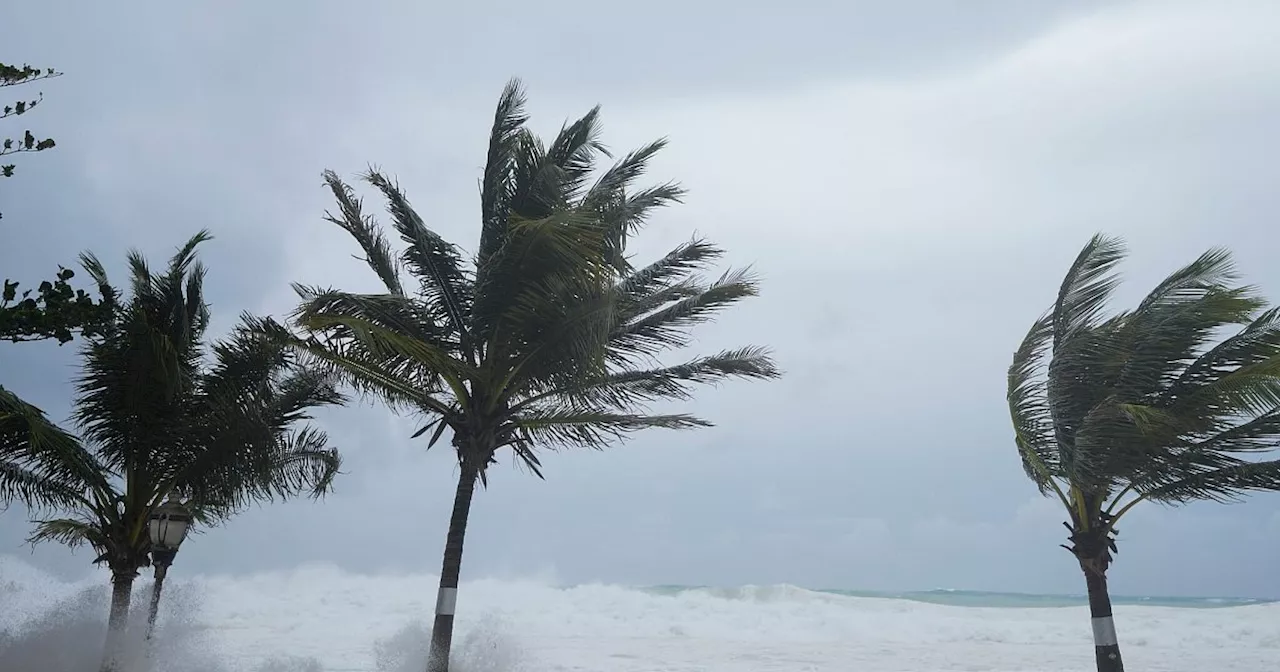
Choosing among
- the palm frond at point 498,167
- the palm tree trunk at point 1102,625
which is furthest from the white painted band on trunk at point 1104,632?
the palm frond at point 498,167

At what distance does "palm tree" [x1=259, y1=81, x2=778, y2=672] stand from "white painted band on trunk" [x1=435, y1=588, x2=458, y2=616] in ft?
0.07

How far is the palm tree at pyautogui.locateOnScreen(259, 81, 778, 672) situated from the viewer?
10484mm

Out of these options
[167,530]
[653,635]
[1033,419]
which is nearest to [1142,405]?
[1033,419]

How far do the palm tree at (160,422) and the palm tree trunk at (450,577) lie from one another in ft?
7.05

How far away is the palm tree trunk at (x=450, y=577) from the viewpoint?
1077 centimetres

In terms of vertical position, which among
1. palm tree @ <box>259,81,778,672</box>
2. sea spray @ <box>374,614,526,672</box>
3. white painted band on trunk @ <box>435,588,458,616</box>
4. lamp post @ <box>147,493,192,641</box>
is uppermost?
palm tree @ <box>259,81,778,672</box>

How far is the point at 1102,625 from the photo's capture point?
36.2 feet

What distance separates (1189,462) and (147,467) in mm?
12164

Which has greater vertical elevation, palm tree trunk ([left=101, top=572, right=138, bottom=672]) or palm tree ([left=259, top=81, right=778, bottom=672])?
palm tree ([left=259, top=81, right=778, bottom=672])

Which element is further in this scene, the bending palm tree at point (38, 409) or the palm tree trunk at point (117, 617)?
the palm tree trunk at point (117, 617)

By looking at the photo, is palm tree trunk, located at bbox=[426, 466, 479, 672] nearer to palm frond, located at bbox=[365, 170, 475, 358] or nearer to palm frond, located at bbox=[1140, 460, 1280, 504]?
palm frond, located at bbox=[365, 170, 475, 358]

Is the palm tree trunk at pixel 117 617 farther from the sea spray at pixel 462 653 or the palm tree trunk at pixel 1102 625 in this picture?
the palm tree trunk at pixel 1102 625

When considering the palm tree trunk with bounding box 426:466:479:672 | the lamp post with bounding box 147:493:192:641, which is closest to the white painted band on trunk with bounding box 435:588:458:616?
the palm tree trunk with bounding box 426:466:479:672

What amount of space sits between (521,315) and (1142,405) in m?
6.47
